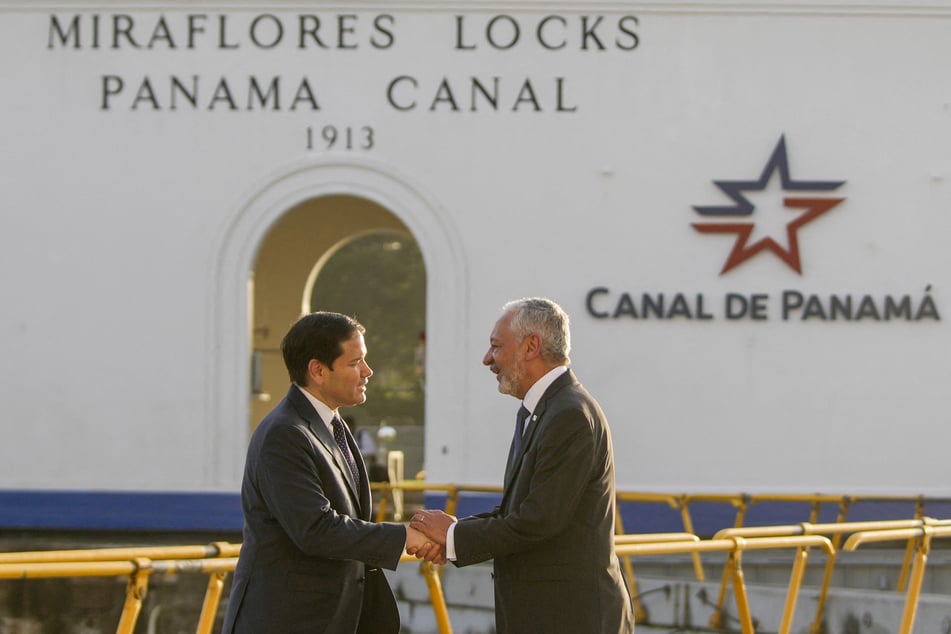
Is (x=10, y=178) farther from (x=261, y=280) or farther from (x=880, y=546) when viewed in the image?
(x=880, y=546)

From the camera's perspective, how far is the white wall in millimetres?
12992

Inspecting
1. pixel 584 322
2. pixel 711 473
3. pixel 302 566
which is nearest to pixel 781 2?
pixel 584 322

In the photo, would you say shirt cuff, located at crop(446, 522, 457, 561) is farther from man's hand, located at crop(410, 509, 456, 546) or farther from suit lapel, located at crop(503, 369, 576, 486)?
suit lapel, located at crop(503, 369, 576, 486)

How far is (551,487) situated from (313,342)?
923 millimetres

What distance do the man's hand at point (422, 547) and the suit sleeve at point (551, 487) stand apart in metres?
0.27

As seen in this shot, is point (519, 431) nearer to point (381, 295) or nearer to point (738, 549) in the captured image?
point (738, 549)

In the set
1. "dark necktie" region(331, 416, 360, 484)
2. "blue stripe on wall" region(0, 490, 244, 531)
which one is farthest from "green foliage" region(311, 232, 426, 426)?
"dark necktie" region(331, 416, 360, 484)

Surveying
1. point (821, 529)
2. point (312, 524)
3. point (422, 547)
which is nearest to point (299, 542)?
point (312, 524)

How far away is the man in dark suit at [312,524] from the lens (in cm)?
484

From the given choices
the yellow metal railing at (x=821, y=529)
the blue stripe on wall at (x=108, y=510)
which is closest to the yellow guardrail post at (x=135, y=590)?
the yellow metal railing at (x=821, y=529)

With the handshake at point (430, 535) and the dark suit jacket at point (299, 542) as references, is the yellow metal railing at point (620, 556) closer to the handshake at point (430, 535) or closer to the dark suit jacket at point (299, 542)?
the handshake at point (430, 535)

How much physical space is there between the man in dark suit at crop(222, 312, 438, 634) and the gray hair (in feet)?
1.73

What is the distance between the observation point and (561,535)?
4.96 m

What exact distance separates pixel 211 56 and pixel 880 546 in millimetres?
6838
